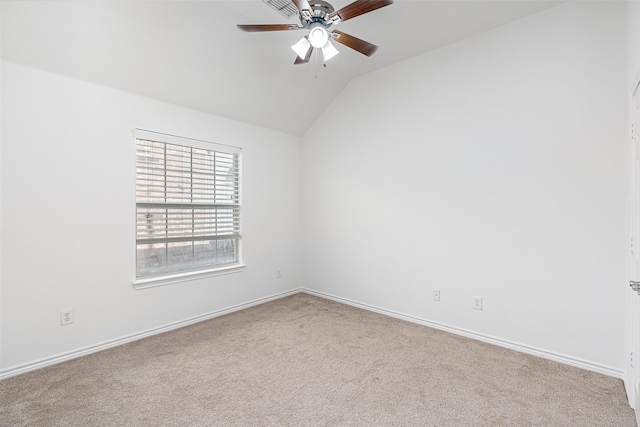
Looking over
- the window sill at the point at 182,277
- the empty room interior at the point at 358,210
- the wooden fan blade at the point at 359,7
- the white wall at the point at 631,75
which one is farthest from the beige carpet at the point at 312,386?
the wooden fan blade at the point at 359,7

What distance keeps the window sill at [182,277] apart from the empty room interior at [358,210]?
3 centimetres

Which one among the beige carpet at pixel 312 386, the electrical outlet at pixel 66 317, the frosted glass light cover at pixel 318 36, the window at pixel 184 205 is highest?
the frosted glass light cover at pixel 318 36

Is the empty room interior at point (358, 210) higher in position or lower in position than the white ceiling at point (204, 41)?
lower

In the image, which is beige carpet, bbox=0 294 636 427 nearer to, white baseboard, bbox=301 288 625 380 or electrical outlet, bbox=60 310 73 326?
white baseboard, bbox=301 288 625 380

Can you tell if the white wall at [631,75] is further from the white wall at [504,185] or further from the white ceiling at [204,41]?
the white ceiling at [204,41]

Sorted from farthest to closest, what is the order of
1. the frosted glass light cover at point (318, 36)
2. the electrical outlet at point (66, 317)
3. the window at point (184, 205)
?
the window at point (184, 205), the electrical outlet at point (66, 317), the frosted glass light cover at point (318, 36)

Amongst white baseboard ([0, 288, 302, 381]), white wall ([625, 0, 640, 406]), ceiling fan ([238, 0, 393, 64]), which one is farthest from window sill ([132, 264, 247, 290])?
white wall ([625, 0, 640, 406])

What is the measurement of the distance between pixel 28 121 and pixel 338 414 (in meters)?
3.15

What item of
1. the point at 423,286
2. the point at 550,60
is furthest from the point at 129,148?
the point at 550,60

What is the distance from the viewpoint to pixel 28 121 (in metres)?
2.43

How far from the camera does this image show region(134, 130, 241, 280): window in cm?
317

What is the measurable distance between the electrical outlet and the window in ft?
2.01

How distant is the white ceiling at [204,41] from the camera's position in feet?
7.59

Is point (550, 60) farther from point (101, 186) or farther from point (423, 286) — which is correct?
point (101, 186)
